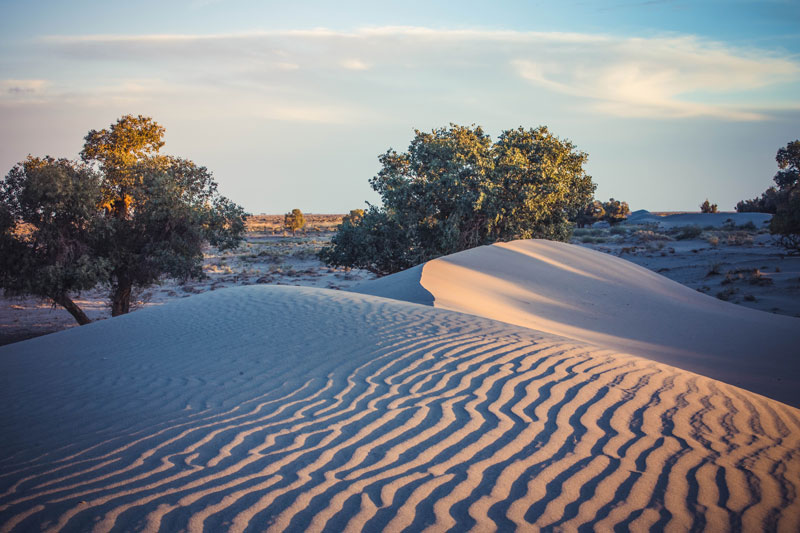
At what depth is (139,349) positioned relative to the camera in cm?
695

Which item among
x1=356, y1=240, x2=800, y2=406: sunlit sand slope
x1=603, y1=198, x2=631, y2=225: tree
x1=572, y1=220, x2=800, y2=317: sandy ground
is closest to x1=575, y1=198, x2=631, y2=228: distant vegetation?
x1=603, y1=198, x2=631, y2=225: tree

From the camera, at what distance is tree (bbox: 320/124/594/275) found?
646 inches

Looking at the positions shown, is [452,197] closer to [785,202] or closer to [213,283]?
[213,283]

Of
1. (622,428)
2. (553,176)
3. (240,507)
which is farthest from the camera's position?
(553,176)

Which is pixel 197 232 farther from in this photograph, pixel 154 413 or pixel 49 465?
pixel 49 465

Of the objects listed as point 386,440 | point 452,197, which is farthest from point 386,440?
point 452,197

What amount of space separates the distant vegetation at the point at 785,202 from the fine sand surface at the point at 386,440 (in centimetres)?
2005

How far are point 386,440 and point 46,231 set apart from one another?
12.0 meters

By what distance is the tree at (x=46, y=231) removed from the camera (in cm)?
1215

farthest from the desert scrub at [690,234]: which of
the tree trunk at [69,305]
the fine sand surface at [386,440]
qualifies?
the tree trunk at [69,305]

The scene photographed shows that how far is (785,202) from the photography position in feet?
77.0

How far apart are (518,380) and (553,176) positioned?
13.0 meters

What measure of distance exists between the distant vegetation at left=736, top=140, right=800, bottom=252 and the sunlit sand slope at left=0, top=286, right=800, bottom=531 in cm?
2016

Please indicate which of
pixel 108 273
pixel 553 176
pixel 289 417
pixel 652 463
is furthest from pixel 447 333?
pixel 553 176
